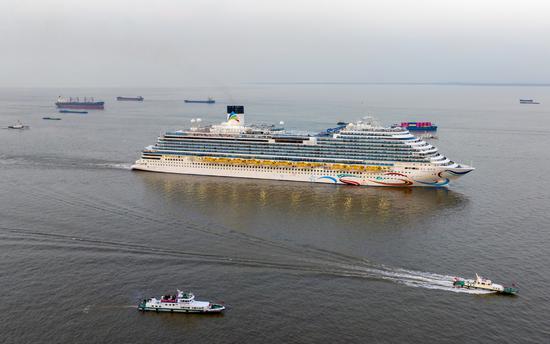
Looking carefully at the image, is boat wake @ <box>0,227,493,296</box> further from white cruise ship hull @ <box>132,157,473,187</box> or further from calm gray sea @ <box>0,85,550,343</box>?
white cruise ship hull @ <box>132,157,473,187</box>

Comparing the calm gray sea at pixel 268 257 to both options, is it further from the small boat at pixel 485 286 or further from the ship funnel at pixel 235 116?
the ship funnel at pixel 235 116

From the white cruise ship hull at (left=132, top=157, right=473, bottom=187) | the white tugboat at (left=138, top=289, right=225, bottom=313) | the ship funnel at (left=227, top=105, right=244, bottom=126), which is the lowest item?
the white tugboat at (left=138, top=289, right=225, bottom=313)

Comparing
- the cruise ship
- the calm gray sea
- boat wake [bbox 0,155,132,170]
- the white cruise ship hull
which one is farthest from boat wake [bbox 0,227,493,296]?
boat wake [bbox 0,155,132,170]

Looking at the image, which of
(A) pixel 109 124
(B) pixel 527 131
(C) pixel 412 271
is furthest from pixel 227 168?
(B) pixel 527 131

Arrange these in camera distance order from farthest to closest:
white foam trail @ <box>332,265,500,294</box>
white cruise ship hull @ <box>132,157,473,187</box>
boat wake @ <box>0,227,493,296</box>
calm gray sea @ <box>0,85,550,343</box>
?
1. white cruise ship hull @ <box>132,157,473,187</box>
2. boat wake @ <box>0,227,493,296</box>
3. white foam trail @ <box>332,265,500,294</box>
4. calm gray sea @ <box>0,85,550,343</box>

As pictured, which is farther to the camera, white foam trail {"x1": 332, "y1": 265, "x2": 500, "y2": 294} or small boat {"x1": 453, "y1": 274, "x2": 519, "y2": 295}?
white foam trail {"x1": 332, "y1": 265, "x2": 500, "y2": 294}

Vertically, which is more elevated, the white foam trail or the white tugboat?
the white foam trail

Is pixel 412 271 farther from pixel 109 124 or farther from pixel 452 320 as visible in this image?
pixel 109 124

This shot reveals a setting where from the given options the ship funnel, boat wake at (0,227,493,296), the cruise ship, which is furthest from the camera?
the ship funnel

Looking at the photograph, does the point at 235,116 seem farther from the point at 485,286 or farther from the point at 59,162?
the point at 485,286
